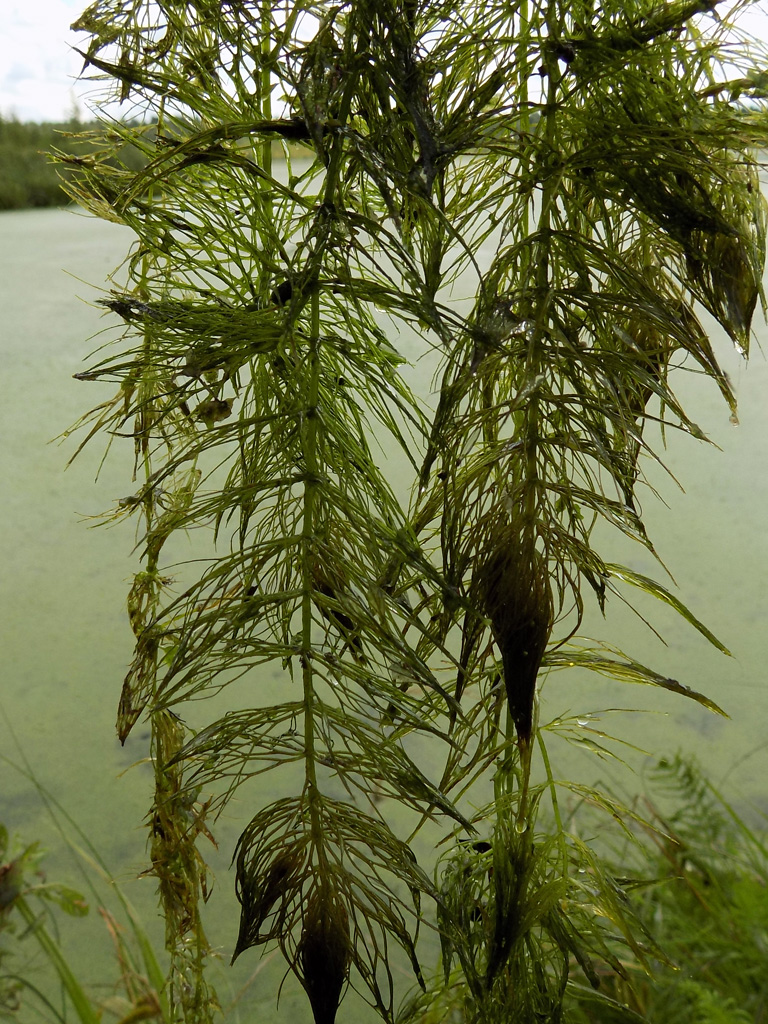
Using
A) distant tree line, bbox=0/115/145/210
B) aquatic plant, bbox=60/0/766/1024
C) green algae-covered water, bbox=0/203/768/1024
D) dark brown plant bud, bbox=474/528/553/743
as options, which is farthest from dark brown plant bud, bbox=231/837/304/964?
distant tree line, bbox=0/115/145/210

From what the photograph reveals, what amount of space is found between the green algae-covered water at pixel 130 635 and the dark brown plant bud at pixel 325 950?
48 centimetres

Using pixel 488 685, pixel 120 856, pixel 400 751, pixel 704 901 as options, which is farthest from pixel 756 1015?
pixel 120 856

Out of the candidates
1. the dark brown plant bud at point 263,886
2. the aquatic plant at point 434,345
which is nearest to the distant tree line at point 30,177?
the aquatic plant at point 434,345

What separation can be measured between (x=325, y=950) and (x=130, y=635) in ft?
3.27

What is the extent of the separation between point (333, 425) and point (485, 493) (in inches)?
3.5

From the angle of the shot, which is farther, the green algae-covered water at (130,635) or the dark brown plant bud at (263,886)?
the green algae-covered water at (130,635)

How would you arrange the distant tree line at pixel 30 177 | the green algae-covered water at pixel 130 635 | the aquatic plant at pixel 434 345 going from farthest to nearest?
the distant tree line at pixel 30 177
the green algae-covered water at pixel 130 635
the aquatic plant at pixel 434 345

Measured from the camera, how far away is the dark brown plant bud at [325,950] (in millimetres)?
493

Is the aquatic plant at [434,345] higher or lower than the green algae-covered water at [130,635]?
higher

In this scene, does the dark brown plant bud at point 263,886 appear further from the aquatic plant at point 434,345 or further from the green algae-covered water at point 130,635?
the green algae-covered water at point 130,635

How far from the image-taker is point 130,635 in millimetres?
1423

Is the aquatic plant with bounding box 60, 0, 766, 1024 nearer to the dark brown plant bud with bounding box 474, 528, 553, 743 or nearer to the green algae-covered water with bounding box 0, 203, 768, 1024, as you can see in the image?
the dark brown plant bud with bounding box 474, 528, 553, 743

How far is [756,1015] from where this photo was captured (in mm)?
840

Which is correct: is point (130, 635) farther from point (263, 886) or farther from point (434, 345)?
point (434, 345)
